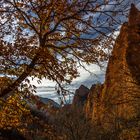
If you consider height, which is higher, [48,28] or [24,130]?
[48,28]

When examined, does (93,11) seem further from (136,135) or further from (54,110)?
(136,135)

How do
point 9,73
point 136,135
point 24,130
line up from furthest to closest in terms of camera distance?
1. point 136,135
2. point 24,130
3. point 9,73

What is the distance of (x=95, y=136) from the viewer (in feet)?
220

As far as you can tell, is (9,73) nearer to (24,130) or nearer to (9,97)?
(9,97)

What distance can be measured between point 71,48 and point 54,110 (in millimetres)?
2899

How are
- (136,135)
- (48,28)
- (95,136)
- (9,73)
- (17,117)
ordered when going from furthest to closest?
(95,136), (136,135), (17,117), (48,28), (9,73)

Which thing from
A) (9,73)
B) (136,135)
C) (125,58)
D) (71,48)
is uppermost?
(125,58)

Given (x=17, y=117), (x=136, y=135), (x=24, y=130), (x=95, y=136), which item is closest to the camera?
(x=17, y=117)

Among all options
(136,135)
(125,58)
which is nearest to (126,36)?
(125,58)

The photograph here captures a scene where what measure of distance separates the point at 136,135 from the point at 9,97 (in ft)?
61.1

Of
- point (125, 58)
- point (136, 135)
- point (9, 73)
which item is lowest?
point (136, 135)

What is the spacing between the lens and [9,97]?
19875mm

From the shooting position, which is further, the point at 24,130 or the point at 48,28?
the point at 24,130

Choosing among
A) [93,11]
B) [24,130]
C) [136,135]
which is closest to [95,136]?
[136,135]
